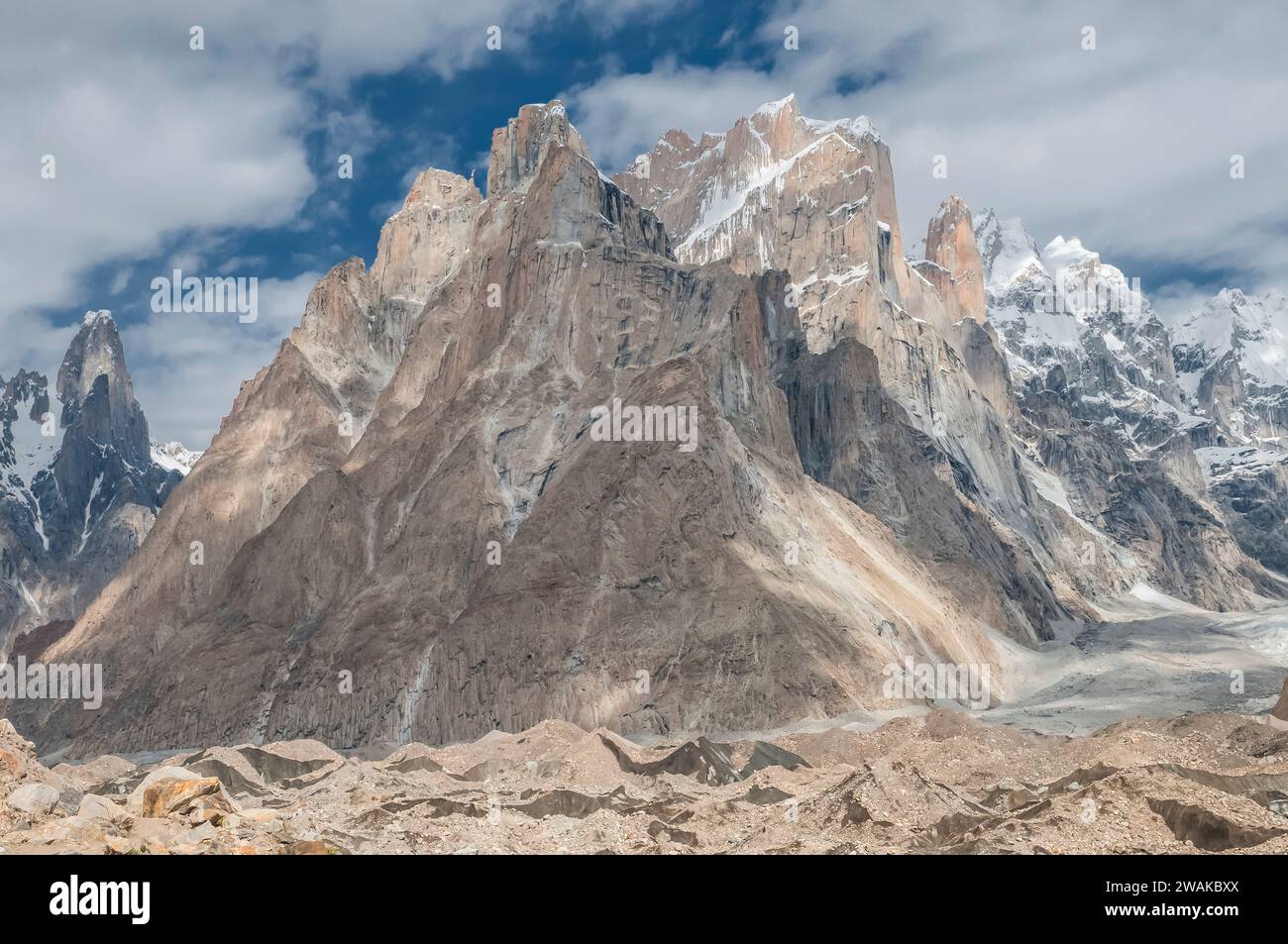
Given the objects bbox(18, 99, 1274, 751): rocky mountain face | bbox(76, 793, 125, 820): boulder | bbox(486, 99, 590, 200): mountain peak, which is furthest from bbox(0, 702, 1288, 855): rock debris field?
bbox(486, 99, 590, 200): mountain peak

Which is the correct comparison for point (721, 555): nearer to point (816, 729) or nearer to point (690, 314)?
point (816, 729)

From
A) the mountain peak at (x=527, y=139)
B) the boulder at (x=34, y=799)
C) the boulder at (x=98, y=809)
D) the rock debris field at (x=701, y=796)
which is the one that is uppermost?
the mountain peak at (x=527, y=139)

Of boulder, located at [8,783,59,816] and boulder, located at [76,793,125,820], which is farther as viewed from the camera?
boulder, located at [76,793,125,820]

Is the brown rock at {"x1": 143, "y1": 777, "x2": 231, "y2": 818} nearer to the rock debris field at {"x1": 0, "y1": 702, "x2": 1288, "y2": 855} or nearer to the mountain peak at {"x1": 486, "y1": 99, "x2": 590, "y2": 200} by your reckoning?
the rock debris field at {"x1": 0, "y1": 702, "x2": 1288, "y2": 855}

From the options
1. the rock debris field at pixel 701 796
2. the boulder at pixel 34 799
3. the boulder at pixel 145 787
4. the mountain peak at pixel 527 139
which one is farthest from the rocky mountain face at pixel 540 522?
the boulder at pixel 34 799

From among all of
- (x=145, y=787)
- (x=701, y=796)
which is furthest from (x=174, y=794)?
(x=701, y=796)

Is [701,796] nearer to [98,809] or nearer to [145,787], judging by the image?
[145,787]

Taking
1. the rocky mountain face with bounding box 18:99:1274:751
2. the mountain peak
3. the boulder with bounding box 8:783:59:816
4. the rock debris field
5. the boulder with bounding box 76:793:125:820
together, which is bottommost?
the rock debris field

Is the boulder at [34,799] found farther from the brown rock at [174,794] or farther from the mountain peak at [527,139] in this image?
the mountain peak at [527,139]
